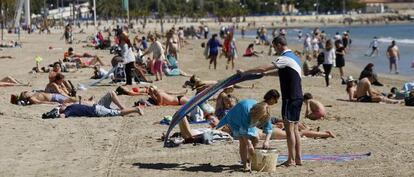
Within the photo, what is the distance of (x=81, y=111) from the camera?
13008mm

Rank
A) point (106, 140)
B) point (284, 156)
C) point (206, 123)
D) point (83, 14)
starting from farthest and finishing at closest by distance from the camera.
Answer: point (83, 14), point (206, 123), point (106, 140), point (284, 156)

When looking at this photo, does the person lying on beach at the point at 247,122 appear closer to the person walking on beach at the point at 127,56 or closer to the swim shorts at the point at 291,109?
the swim shorts at the point at 291,109

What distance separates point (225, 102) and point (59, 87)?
491 centimetres

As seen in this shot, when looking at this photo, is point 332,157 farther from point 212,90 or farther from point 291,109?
point 212,90

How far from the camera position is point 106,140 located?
10.9m

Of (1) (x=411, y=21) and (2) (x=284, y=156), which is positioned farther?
(1) (x=411, y=21)

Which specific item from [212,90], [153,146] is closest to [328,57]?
[153,146]

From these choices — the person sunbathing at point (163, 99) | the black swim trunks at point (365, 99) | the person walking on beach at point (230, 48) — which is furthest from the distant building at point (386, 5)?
the person sunbathing at point (163, 99)

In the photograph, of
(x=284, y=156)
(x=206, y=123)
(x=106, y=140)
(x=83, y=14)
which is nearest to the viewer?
(x=284, y=156)

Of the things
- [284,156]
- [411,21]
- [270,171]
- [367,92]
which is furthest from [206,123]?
[411,21]

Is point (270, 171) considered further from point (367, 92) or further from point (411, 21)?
point (411, 21)

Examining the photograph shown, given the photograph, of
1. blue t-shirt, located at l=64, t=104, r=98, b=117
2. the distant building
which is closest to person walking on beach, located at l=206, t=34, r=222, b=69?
blue t-shirt, located at l=64, t=104, r=98, b=117

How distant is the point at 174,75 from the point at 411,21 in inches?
5459

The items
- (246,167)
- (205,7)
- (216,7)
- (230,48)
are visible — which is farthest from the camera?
(205,7)
